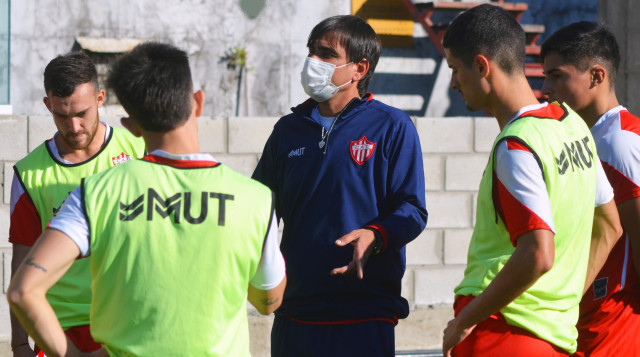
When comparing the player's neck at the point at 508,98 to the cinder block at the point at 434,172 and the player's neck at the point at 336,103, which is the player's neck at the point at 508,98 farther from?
the cinder block at the point at 434,172

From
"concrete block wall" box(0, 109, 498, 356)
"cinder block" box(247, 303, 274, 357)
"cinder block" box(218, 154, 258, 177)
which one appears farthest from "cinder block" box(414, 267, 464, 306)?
"cinder block" box(218, 154, 258, 177)

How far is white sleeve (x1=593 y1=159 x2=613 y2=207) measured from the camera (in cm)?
300

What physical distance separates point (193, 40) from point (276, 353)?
7.57m

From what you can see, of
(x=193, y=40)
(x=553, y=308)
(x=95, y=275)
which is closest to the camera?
(x=95, y=275)

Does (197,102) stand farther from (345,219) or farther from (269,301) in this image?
(345,219)

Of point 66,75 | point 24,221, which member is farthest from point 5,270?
point 66,75

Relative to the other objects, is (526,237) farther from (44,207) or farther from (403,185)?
(44,207)

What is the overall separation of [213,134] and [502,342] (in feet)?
11.7

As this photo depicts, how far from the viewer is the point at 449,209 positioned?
6293 millimetres

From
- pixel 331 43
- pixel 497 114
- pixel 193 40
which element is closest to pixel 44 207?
pixel 331 43

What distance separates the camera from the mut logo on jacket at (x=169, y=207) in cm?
234

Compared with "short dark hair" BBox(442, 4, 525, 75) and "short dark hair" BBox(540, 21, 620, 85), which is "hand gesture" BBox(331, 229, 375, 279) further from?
"short dark hair" BBox(540, 21, 620, 85)

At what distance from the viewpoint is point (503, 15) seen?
116 inches

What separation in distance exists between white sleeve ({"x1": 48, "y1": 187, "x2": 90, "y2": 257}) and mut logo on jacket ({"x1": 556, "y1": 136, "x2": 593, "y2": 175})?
137cm
